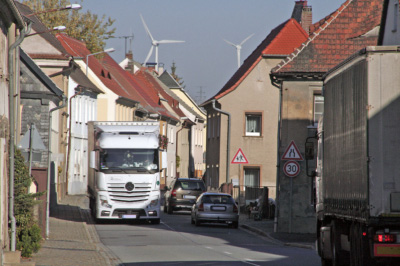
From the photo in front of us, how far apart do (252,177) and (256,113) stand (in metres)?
4.13

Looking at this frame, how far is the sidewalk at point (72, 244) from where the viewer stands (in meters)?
18.2

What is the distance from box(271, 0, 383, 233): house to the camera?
97.5 ft

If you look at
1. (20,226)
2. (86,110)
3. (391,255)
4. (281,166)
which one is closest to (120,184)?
(281,166)

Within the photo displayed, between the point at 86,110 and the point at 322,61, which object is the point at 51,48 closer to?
the point at 86,110

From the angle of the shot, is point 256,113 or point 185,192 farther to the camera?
point 256,113

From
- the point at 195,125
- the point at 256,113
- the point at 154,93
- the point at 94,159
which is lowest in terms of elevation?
the point at 94,159

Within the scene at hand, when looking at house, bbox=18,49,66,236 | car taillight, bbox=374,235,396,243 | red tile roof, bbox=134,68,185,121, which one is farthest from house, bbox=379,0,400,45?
red tile roof, bbox=134,68,185,121

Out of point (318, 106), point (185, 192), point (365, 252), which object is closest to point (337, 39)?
point (318, 106)

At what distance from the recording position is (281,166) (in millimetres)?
30547

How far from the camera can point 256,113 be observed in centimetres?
5341

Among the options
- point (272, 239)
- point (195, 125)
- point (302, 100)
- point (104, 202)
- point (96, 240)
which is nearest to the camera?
point (96, 240)

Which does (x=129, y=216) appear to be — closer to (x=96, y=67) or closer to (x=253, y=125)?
(x=253, y=125)

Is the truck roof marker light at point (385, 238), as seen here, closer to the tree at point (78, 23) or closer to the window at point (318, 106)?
the window at point (318, 106)

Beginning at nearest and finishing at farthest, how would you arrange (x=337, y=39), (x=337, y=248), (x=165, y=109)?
(x=337, y=248) → (x=337, y=39) → (x=165, y=109)
